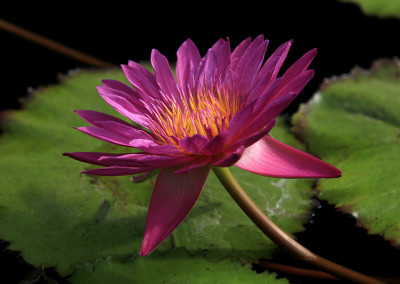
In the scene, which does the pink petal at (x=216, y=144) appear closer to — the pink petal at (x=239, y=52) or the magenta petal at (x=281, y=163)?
the magenta petal at (x=281, y=163)

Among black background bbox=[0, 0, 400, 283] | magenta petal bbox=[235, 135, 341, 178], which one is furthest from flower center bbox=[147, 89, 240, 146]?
black background bbox=[0, 0, 400, 283]

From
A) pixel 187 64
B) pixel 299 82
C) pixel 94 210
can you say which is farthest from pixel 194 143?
pixel 94 210

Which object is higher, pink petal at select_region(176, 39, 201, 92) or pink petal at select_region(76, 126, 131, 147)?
pink petal at select_region(176, 39, 201, 92)

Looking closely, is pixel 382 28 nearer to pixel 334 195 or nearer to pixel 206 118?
pixel 334 195

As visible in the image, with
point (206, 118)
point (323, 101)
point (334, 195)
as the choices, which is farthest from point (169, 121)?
point (323, 101)

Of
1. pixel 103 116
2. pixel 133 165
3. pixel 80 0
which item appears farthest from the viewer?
pixel 80 0

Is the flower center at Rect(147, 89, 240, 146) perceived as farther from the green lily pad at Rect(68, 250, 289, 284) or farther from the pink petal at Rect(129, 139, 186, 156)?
the green lily pad at Rect(68, 250, 289, 284)
